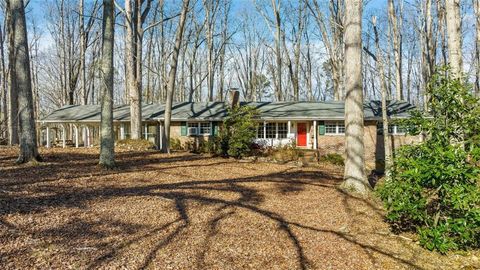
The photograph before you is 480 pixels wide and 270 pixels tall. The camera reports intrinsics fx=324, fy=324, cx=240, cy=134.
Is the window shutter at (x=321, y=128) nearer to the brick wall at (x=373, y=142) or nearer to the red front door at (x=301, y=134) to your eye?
the brick wall at (x=373, y=142)

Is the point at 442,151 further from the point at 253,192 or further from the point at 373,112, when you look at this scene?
the point at 373,112

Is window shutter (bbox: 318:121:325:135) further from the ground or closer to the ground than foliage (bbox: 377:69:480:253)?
further from the ground

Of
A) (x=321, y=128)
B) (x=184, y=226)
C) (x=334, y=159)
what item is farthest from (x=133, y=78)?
(x=184, y=226)

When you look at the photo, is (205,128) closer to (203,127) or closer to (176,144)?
(203,127)

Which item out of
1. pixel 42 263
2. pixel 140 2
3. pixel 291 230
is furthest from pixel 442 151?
pixel 140 2

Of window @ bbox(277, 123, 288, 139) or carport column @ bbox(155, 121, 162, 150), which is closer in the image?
window @ bbox(277, 123, 288, 139)

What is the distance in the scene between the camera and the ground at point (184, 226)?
4034mm

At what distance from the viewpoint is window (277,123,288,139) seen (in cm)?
1938

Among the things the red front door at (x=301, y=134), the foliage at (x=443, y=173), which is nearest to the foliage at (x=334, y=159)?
the red front door at (x=301, y=134)

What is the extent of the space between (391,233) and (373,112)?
13480 mm

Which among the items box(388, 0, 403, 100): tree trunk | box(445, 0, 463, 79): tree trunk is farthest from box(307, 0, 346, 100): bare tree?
box(445, 0, 463, 79): tree trunk

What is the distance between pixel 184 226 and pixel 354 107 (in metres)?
5.50

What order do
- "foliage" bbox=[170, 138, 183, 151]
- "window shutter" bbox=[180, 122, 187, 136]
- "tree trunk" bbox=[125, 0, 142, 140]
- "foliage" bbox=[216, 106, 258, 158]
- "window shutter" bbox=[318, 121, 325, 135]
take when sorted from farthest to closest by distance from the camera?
"window shutter" bbox=[180, 122, 187, 136] < "foliage" bbox=[170, 138, 183, 151] < "window shutter" bbox=[318, 121, 325, 135] < "tree trunk" bbox=[125, 0, 142, 140] < "foliage" bbox=[216, 106, 258, 158]

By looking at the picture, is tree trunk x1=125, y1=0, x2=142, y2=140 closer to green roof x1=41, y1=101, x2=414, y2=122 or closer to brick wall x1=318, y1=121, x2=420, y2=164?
green roof x1=41, y1=101, x2=414, y2=122
